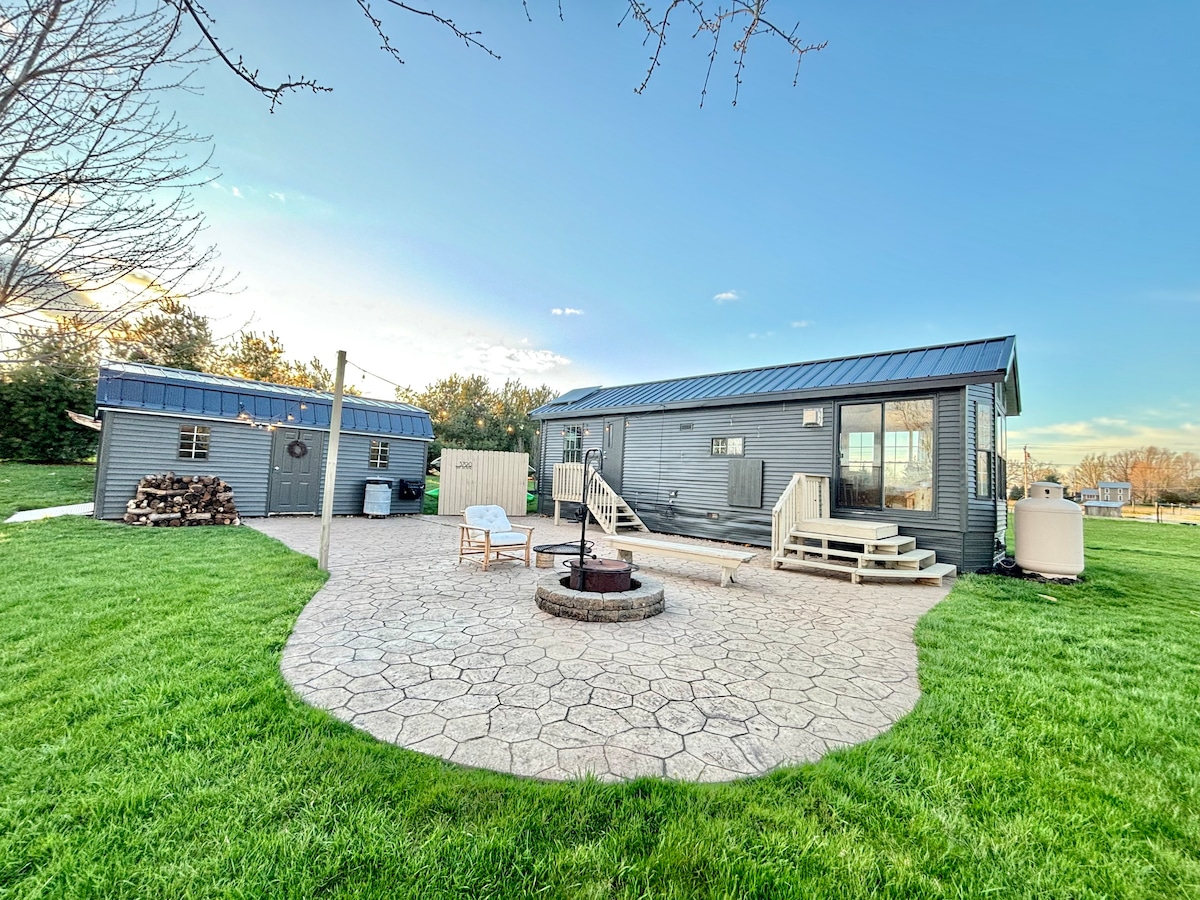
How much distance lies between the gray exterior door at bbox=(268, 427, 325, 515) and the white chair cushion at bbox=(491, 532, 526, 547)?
843 cm

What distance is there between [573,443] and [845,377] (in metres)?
7.79

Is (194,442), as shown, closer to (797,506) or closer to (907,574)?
(797,506)

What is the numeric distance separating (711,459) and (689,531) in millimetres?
1840

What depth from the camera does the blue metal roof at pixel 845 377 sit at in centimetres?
768

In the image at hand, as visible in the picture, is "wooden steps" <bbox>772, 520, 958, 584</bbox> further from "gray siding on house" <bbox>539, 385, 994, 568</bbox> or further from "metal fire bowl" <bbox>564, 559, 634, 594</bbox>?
"metal fire bowl" <bbox>564, 559, 634, 594</bbox>

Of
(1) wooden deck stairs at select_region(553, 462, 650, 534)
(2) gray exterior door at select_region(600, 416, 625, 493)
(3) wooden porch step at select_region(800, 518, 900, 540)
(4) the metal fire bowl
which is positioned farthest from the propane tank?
(2) gray exterior door at select_region(600, 416, 625, 493)

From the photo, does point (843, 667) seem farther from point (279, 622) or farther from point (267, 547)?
point (267, 547)

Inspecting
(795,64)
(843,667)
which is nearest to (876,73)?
(795,64)

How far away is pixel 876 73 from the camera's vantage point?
3.42 m

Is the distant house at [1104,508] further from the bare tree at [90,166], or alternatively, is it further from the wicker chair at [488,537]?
the bare tree at [90,166]

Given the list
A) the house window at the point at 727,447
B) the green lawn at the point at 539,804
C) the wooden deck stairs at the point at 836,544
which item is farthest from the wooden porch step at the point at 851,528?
the green lawn at the point at 539,804

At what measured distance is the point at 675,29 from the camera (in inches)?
76.0

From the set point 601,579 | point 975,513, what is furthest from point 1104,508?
point 601,579

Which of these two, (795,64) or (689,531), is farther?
(689,531)
